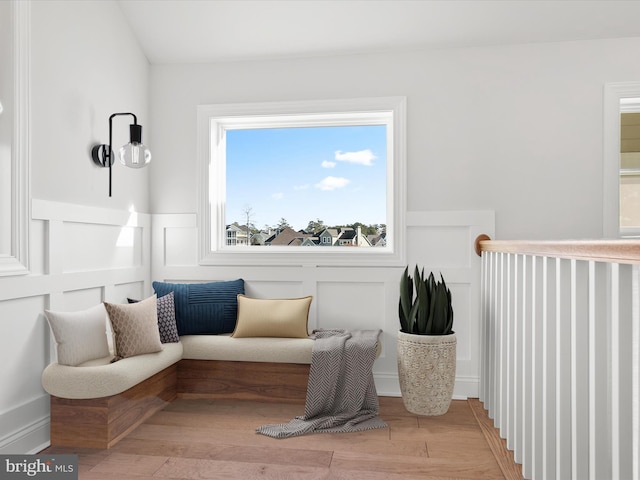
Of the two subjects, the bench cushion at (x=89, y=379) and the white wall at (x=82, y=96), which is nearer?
the bench cushion at (x=89, y=379)

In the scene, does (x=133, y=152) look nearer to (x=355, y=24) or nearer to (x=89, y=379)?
(x=89, y=379)

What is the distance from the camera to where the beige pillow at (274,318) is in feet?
8.86

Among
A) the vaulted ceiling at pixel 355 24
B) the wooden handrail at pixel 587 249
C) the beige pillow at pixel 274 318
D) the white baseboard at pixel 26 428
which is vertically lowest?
the white baseboard at pixel 26 428

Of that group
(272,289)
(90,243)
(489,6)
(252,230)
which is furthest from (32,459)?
(489,6)

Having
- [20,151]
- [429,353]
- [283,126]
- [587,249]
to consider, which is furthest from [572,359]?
[283,126]

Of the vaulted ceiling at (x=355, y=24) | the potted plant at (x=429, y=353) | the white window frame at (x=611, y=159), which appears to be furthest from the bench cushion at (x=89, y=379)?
the white window frame at (x=611, y=159)

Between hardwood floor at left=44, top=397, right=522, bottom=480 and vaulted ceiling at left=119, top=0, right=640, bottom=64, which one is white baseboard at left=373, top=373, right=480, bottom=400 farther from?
vaulted ceiling at left=119, top=0, right=640, bottom=64

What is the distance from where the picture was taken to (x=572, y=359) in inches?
48.4

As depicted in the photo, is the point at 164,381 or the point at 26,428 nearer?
the point at 26,428

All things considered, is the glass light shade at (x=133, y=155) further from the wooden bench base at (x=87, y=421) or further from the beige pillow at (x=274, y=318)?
the wooden bench base at (x=87, y=421)

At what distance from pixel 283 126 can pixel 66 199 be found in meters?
1.45

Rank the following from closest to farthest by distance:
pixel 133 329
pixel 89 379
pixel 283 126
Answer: pixel 89 379 → pixel 133 329 → pixel 283 126

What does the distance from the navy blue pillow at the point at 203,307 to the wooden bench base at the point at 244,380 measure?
22 centimetres

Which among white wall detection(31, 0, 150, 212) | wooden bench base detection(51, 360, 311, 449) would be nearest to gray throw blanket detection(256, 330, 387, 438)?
wooden bench base detection(51, 360, 311, 449)
